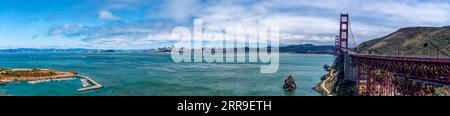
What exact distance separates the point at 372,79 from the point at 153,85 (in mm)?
25875

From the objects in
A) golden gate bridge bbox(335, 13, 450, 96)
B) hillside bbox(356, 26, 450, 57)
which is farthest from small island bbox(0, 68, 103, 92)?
hillside bbox(356, 26, 450, 57)

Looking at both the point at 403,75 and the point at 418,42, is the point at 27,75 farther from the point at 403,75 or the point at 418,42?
the point at 418,42

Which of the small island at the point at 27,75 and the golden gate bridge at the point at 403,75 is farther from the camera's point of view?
the small island at the point at 27,75

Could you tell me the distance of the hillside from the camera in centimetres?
5862

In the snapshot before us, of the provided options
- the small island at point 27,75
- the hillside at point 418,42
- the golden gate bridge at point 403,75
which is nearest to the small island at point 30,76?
the small island at point 27,75

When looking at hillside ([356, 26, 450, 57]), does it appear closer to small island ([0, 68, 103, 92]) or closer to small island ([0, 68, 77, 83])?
small island ([0, 68, 103, 92])

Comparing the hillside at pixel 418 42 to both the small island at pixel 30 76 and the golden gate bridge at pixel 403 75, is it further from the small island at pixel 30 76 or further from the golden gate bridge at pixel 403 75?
the small island at pixel 30 76

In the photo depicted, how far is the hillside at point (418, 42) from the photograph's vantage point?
2308 inches

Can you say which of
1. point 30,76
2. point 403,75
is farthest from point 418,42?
point 30,76

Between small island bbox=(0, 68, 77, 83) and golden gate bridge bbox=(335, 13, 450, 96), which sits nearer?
golden gate bridge bbox=(335, 13, 450, 96)

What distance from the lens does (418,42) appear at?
67.3 m

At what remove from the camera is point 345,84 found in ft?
140
